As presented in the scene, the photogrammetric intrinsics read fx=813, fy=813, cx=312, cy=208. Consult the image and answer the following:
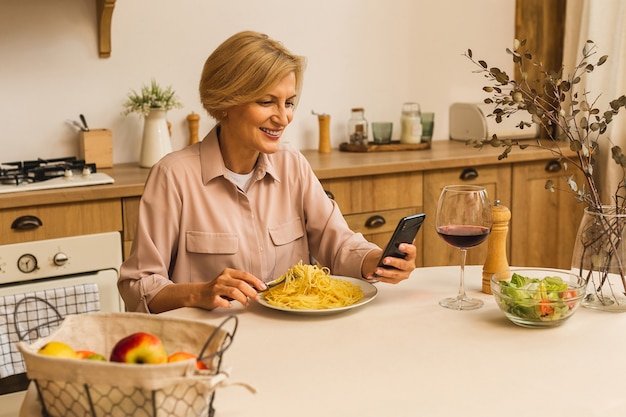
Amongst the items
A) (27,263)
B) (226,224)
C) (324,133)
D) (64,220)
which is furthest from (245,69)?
(324,133)

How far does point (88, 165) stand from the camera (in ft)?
10.3

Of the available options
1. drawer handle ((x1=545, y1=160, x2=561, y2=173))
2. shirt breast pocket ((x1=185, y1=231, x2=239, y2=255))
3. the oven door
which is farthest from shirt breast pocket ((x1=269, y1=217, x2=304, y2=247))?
drawer handle ((x1=545, y1=160, x2=561, y2=173))

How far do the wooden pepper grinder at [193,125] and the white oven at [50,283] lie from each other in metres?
0.78

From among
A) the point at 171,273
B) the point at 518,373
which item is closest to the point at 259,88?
the point at 171,273

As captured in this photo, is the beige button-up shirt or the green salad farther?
the beige button-up shirt

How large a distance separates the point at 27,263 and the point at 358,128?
5.35 feet

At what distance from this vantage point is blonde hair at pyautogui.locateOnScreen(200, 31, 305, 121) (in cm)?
208

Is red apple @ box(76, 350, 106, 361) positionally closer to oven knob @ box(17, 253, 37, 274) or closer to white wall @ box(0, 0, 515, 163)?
oven knob @ box(17, 253, 37, 274)

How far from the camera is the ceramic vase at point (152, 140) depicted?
327 cm

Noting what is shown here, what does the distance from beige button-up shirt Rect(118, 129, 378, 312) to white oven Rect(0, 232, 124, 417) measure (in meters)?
0.79

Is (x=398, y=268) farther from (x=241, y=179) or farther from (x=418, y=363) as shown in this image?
(x=241, y=179)

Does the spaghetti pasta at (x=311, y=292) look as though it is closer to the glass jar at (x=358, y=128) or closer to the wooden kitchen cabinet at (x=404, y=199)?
the wooden kitchen cabinet at (x=404, y=199)

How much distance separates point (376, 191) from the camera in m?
3.36

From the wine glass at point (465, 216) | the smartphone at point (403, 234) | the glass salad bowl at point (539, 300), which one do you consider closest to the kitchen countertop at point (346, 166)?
the smartphone at point (403, 234)
